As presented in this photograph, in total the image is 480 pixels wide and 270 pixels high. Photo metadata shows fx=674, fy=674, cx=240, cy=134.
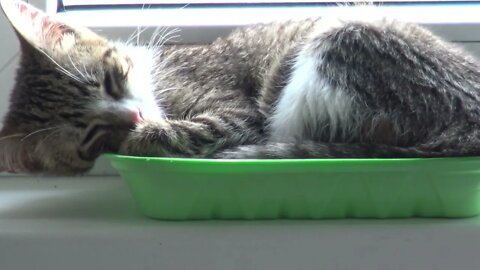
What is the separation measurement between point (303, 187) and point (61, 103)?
45cm

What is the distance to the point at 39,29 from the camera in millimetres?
1188

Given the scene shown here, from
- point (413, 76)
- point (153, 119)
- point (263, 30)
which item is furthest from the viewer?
point (263, 30)

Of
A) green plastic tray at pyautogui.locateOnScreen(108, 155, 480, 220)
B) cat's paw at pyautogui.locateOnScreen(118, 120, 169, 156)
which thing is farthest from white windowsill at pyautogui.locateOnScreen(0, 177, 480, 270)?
cat's paw at pyautogui.locateOnScreen(118, 120, 169, 156)

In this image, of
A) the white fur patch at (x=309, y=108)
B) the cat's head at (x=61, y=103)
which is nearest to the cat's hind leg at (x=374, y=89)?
the white fur patch at (x=309, y=108)

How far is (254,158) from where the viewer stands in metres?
1.02

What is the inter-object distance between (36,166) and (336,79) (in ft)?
1.78

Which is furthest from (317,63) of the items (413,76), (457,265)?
(457,265)

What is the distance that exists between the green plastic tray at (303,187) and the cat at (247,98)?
0.05 m

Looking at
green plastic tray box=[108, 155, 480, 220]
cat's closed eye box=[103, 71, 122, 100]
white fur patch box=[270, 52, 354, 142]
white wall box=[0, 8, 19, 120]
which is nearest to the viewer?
green plastic tray box=[108, 155, 480, 220]

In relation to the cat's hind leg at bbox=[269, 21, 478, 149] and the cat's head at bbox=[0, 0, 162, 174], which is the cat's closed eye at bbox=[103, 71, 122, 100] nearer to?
the cat's head at bbox=[0, 0, 162, 174]

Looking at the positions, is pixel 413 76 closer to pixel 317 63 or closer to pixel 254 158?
pixel 317 63

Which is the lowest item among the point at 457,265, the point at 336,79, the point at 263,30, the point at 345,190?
the point at 457,265

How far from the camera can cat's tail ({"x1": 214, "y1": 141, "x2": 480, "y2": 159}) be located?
992mm

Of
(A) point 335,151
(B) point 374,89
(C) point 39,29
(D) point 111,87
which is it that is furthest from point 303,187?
(C) point 39,29
